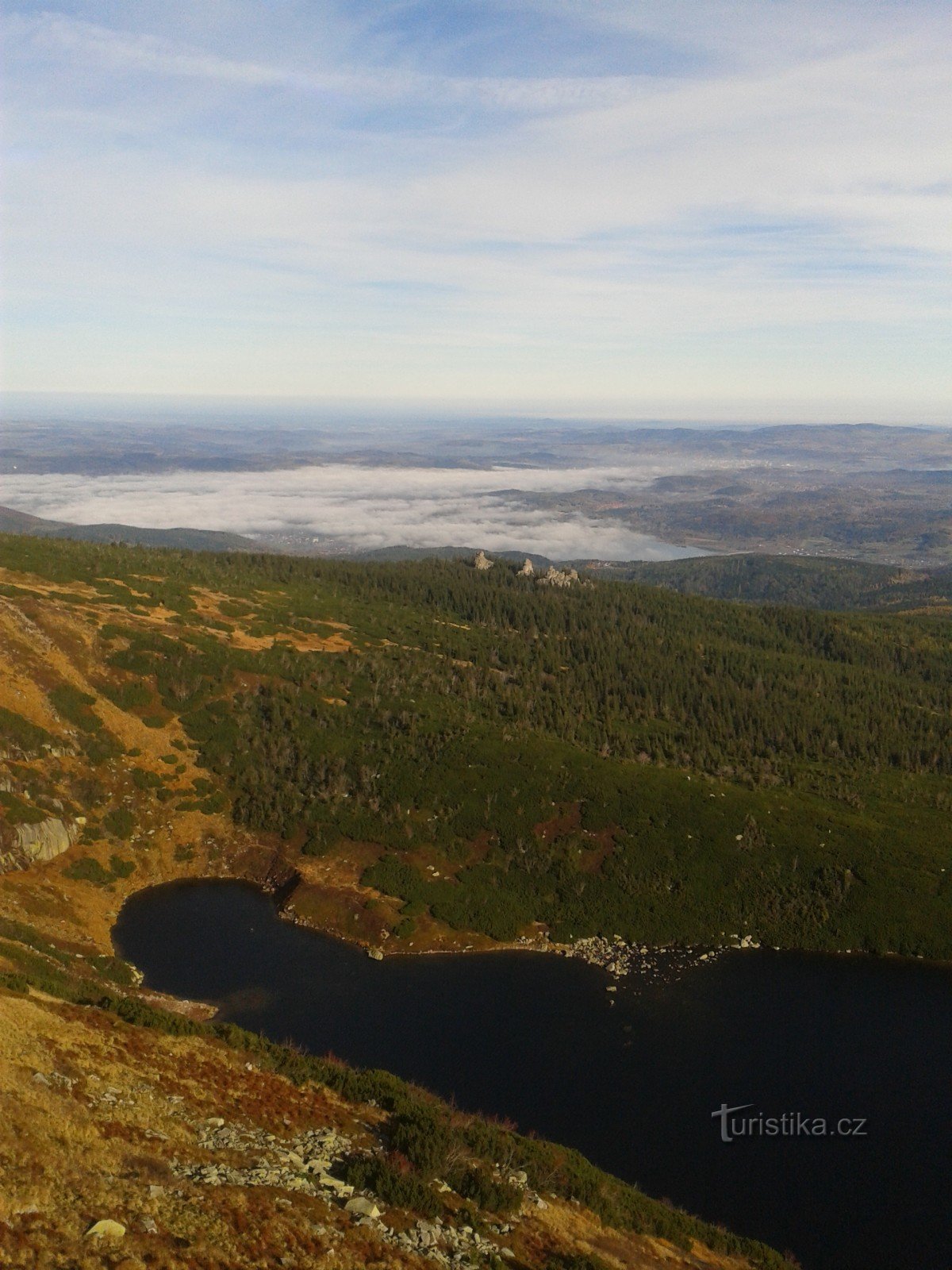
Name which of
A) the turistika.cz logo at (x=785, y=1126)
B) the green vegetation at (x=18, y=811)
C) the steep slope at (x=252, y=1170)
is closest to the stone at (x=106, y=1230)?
→ the steep slope at (x=252, y=1170)

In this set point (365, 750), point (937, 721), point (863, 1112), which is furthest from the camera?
point (937, 721)

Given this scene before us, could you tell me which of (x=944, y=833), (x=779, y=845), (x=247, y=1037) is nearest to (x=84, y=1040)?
(x=247, y=1037)

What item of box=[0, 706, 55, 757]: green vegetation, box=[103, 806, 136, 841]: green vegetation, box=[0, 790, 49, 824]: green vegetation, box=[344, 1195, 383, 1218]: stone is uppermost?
box=[0, 706, 55, 757]: green vegetation

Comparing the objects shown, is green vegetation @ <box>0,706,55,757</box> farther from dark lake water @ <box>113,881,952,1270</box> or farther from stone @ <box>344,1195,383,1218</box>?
stone @ <box>344,1195,383,1218</box>

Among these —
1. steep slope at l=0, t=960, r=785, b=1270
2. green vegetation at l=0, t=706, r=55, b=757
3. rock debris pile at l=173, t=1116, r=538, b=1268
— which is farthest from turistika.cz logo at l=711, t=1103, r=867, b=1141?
green vegetation at l=0, t=706, r=55, b=757

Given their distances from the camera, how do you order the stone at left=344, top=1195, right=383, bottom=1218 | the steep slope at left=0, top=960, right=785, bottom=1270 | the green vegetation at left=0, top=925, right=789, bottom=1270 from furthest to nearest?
1. the green vegetation at left=0, top=925, right=789, bottom=1270
2. the stone at left=344, top=1195, right=383, bottom=1218
3. the steep slope at left=0, top=960, right=785, bottom=1270

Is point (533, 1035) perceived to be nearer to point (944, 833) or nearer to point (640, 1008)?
point (640, 1008)
